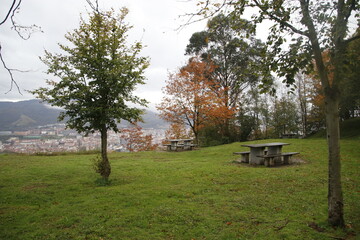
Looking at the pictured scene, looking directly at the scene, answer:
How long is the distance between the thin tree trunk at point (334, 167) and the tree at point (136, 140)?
1165 inches

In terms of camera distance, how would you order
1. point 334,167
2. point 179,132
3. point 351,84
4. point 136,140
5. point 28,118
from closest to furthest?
point 334,167, point 351,84, point 179,132, point 136,140, point 28,118

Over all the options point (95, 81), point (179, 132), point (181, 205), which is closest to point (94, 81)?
point (95, 81)

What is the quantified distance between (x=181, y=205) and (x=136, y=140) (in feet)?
92.5

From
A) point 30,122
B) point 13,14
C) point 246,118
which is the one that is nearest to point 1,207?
point 13,14

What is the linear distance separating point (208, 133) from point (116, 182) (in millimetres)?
18979

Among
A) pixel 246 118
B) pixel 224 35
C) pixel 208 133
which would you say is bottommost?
pixel 208 133

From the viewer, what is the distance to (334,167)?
4402 millimetres

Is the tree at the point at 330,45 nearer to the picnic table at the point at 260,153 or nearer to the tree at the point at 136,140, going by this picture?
the picnic table at the point at 260,153

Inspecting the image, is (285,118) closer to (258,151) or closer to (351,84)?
(351,84)

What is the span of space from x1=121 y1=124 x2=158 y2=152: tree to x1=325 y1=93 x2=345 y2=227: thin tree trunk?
97.1ft

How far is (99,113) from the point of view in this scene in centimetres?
867

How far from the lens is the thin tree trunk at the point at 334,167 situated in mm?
4383

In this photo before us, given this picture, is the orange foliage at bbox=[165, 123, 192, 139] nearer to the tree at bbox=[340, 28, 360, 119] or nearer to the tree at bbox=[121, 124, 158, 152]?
the tree at bbox=[121, 124, 158, 152]

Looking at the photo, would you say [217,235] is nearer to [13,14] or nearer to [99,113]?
[13,14]
